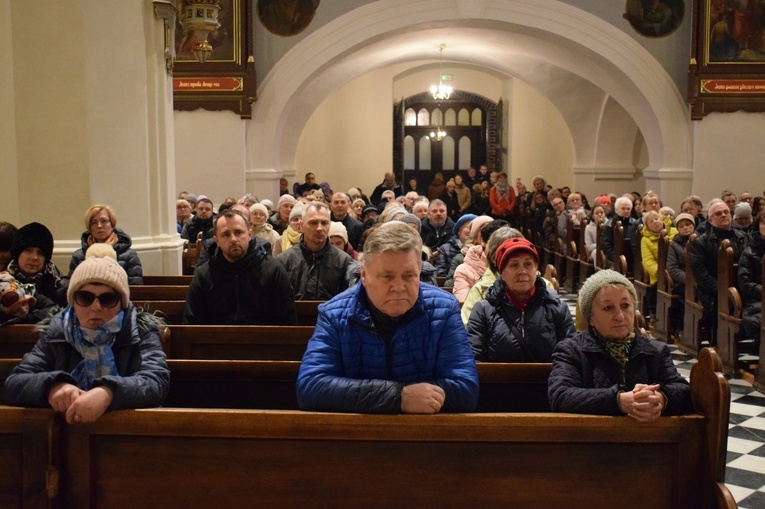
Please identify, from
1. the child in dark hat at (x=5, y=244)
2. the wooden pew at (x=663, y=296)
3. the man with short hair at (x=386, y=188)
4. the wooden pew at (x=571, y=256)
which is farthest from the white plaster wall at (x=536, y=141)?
the child in dark hat at (x=5, y=244)

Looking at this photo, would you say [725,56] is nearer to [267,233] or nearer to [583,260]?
[583,260]

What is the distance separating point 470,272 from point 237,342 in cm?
181

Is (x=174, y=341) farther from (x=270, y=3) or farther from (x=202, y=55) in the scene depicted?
(x=270, y=3)

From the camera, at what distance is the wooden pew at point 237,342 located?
15.4 feet

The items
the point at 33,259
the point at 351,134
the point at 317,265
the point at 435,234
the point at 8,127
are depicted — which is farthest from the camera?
the point at 351,134

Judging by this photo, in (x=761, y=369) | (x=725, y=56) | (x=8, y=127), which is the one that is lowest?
(x=761, y=369)

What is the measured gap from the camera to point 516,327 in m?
4.29

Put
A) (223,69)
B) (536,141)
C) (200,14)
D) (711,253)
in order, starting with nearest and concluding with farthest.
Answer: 1. (200,14)
2. (711,253)
3. (223,69)
4. (536,141)

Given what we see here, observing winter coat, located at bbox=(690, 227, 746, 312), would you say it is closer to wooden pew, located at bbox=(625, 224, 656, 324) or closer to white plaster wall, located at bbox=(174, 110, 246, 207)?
wooden pew, located at bbox=(625, 224, 656, 324)

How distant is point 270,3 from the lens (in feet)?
46.6

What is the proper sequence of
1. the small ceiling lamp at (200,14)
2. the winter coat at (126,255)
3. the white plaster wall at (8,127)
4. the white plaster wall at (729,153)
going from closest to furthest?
the winter coat at (126,255) → the white plaster wall at (8,127) → the small ceiling lamp at (200,14) → the white plaster wall at (729,153)

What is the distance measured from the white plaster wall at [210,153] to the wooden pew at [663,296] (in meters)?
7.07

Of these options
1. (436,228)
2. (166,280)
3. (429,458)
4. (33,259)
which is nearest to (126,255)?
(166,280)

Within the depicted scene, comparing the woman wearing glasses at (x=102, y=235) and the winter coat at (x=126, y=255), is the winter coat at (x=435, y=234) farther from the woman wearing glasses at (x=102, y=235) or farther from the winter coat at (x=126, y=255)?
the woman wearing glasses at (x=102, y=235)
